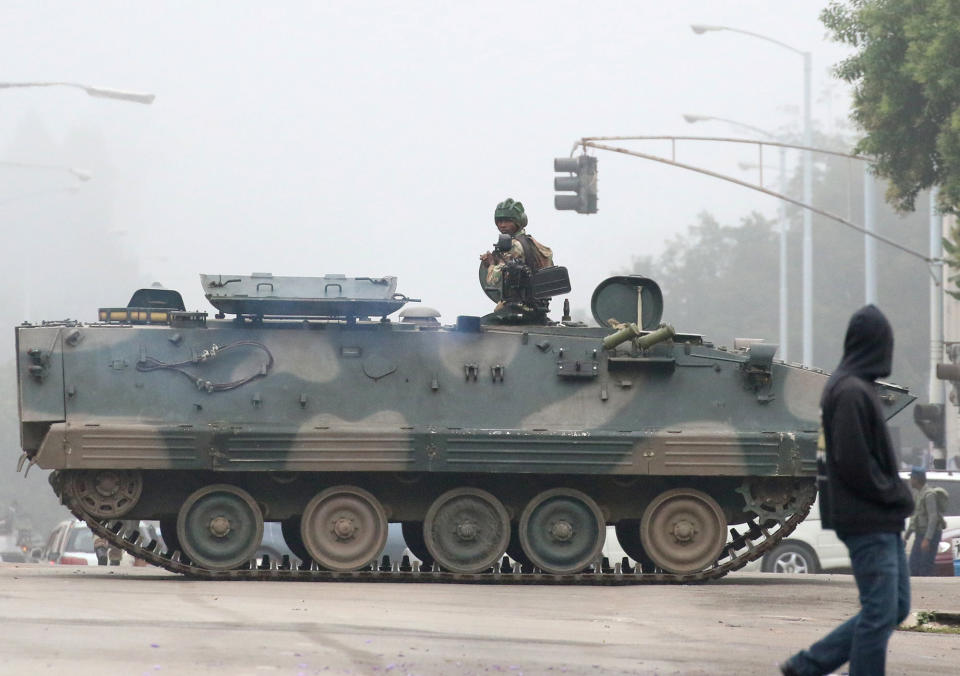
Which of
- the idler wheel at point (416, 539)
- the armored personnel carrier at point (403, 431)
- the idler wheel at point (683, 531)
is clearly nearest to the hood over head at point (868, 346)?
the armored personnel carrier at point (403, 431)

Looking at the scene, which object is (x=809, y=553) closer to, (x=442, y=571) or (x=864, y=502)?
(x=442, y=571)

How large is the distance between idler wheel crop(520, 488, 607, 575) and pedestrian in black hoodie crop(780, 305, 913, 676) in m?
9.22

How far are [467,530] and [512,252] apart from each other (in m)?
3.17

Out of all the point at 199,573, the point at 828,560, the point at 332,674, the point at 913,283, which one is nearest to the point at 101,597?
the point at 199,573

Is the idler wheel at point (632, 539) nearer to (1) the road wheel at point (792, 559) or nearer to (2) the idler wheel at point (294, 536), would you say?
(2) the idler wheel at point (294, 536)

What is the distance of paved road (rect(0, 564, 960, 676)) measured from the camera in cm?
1070

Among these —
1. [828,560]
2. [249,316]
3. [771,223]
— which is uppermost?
[771,223]

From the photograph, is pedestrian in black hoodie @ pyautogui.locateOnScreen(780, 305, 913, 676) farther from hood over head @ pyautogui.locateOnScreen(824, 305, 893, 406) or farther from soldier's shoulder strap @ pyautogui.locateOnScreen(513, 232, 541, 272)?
soldier's shoulder strap @ pyautogui.locateOnScreen(513, 232, 541, 272)

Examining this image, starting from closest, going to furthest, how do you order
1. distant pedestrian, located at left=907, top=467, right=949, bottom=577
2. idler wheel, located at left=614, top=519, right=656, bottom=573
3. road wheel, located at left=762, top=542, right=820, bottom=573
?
idler wheel, located at left=614, top=519, right=656, bottom=573 < distant pedestrian, located at left=907, top=467, right=949, bottom=577 < road wheel, located at left=762, top=542, right=820, bottom=573

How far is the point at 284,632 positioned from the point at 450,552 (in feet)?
20.5

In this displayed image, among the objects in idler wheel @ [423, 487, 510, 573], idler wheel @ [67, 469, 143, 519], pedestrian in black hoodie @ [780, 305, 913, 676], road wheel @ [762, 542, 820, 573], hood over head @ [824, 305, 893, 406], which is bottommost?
road wheel @ [762, 542, 820, 573]

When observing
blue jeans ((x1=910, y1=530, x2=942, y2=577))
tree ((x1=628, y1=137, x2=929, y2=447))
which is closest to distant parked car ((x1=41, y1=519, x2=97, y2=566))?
blue jeans ((x1=910, y1=530, x2=942, y2=577))

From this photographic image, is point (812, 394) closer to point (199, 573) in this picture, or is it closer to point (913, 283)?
point (199, 573)

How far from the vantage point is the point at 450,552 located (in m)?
18.4
